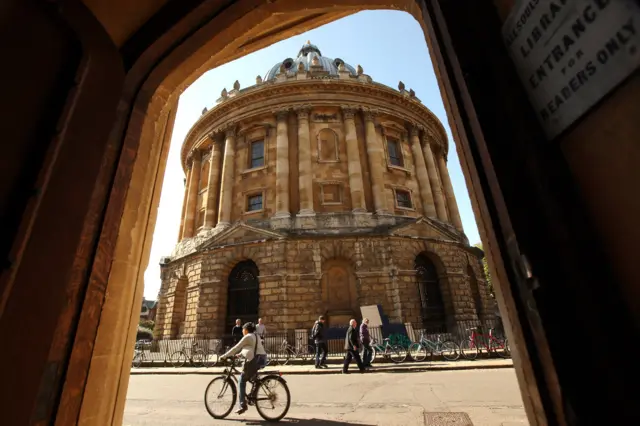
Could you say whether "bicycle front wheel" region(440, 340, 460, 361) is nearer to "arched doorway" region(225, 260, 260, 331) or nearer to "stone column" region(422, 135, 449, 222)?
"arched doorway" region(225, 260, 260, 331)

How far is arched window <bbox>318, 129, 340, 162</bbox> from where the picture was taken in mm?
20906

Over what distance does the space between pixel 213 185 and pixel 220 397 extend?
60.5ft

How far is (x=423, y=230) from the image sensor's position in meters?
18.2

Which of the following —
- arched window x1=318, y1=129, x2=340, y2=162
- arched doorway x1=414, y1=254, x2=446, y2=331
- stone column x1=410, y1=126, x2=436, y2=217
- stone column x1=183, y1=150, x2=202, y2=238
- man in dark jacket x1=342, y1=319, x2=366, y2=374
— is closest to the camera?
man in dark jacket x1=342, y1=319, x2=366, y2=374

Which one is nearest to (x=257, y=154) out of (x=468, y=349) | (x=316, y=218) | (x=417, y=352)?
(x=316, y=218)

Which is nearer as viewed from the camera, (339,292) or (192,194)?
(339,292)

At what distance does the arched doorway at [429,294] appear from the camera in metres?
17.0

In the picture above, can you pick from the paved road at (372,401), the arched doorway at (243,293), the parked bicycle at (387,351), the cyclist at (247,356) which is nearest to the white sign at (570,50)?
the paved road at (372,401)

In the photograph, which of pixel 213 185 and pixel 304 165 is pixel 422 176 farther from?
pixel 213 185

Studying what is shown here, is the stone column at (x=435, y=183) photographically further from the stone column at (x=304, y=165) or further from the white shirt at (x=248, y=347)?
the white shirt at (x=248, y=347)

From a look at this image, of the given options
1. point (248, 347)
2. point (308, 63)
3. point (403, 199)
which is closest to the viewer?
point (248, 347)

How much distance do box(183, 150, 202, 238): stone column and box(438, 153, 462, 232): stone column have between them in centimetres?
1937

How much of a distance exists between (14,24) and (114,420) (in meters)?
2.14

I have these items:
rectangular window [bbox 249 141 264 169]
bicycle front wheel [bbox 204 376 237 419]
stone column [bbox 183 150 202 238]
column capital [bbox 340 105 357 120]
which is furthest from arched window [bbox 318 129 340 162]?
bicycle front wheel [bbox 204 376 237 419]
